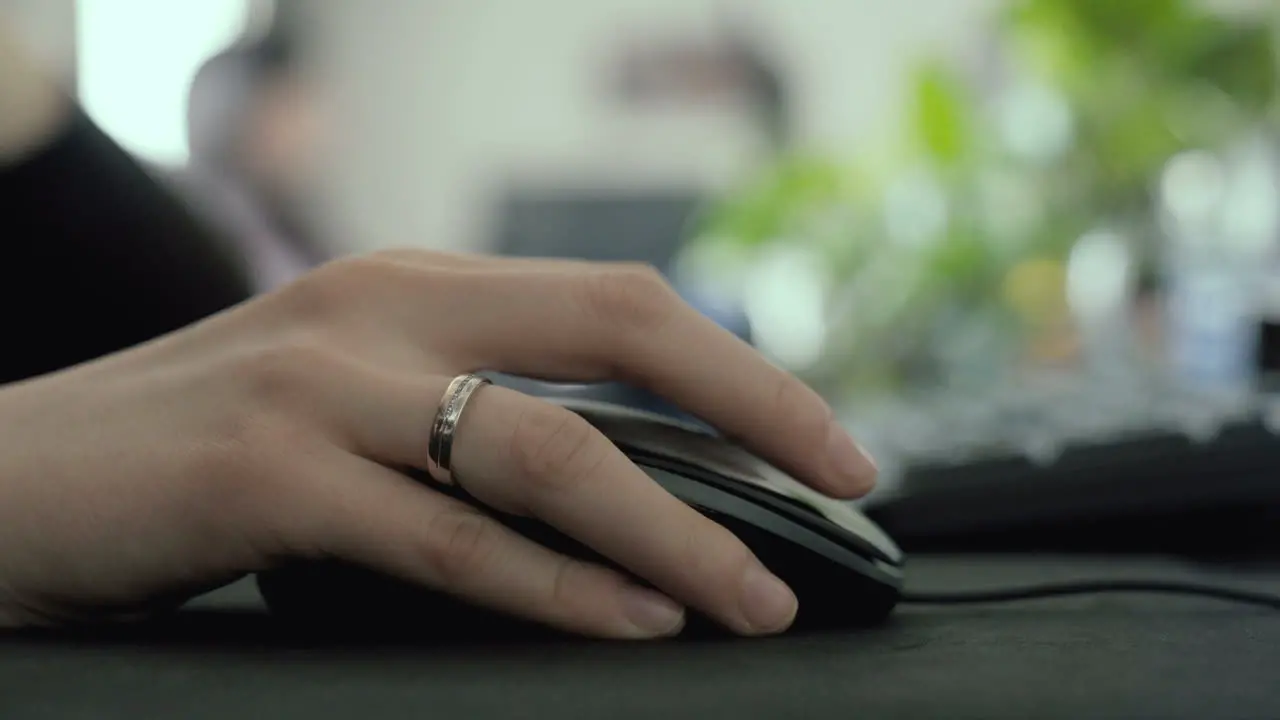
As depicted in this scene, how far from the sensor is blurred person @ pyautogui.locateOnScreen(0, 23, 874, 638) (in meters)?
0.39

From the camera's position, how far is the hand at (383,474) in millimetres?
394

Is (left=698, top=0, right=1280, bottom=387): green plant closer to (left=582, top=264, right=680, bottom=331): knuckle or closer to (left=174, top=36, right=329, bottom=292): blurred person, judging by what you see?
(left=582, top=264, right=680, bottom=331): knuckle

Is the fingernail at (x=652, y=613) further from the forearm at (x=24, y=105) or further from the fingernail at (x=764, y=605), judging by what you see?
the forearm at (x=24, y=105)

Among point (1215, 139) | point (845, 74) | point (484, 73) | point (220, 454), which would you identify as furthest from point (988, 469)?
point (484, 73)

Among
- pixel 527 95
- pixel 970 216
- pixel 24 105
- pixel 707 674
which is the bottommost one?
pixel 707 674

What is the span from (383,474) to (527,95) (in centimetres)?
450

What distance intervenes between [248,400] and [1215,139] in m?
1.35

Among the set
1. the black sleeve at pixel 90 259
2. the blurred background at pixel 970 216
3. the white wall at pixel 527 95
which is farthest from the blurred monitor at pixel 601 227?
the black sleeve at pixel 90 259

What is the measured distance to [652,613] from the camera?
1.28 ft

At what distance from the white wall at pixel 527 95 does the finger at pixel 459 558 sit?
402 centimetres

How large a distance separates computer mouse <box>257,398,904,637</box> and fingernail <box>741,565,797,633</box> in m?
0.02

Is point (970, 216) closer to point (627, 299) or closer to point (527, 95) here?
point (627, 299)

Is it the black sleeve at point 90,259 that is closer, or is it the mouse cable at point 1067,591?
the mouse cable at point 1067,591

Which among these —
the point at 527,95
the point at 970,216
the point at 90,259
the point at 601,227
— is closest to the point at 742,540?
the point at 90,259
